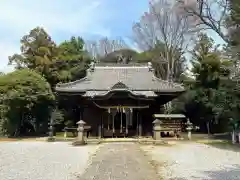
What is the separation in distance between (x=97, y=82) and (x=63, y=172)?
49.8 ft

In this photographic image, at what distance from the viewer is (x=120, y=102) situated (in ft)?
65.9

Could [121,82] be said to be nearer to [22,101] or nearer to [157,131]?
[157,131]

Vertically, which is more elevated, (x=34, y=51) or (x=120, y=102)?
(x=34, y=51)

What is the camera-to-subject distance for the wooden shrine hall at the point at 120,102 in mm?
19641

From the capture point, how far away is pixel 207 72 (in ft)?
84.4

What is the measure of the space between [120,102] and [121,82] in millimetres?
1384

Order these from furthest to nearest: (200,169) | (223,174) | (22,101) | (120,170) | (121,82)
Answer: (22,101), (121,82), (200,169), (120,170), (223,174)

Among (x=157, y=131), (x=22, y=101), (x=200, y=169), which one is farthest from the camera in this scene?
(x=22, y=101)

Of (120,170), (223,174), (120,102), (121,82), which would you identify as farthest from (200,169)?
(120,102)

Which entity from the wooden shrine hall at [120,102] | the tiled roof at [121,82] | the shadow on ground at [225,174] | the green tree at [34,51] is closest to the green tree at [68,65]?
the green tree at [34,51]

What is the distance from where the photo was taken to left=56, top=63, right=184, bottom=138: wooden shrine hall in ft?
64.4

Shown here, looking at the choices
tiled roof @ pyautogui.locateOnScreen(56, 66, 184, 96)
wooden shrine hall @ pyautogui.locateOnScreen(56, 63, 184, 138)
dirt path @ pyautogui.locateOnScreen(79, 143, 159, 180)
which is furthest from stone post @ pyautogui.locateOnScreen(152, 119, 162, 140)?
dirt path @ pyautogui.locateOnScreen(79, 143, 159, 180)

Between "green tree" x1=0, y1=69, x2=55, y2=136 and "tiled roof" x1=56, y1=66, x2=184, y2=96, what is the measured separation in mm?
2617

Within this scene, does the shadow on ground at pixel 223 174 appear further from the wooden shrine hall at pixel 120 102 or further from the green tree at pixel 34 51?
the green tree at pixel 34 51
